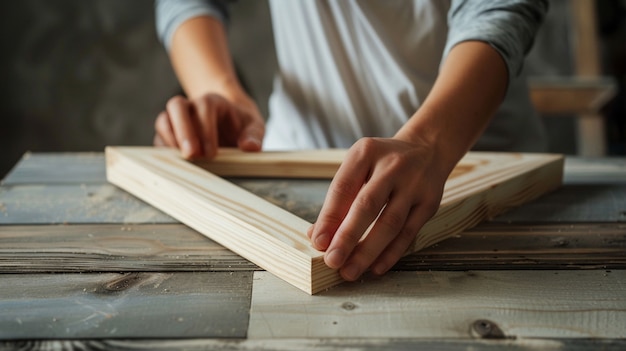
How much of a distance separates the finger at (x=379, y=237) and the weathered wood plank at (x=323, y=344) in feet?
0.41

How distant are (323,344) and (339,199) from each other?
193mm

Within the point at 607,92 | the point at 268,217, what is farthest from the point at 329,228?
the point at 607,92

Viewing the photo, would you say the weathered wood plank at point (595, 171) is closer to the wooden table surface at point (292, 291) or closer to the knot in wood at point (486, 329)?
the wooden table surface at point (292, 291)

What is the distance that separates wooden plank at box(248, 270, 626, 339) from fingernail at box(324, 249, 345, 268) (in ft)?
0.11

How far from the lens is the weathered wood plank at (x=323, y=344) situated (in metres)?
0.56

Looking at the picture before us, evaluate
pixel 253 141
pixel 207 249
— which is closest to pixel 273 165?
pixel 253 141

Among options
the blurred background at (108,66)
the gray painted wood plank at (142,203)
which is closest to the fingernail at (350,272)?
the gray painted wood plank at (142,203)

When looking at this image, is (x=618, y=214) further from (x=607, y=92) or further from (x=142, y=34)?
(x=142, y=34)

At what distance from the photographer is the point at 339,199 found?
0.71m

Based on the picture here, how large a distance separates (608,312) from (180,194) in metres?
0.59

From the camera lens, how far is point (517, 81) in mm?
1405

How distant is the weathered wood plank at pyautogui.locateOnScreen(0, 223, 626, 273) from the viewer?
753 mm

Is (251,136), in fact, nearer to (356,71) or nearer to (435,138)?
(356,71)

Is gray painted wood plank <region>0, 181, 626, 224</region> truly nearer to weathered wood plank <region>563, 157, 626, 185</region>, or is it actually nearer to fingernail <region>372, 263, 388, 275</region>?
weathered wood plank <region>563, 157, 626, 185</region>
